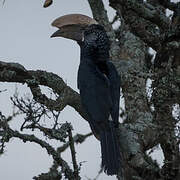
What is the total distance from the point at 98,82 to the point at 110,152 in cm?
77

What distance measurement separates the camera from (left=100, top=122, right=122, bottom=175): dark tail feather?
11.6 feet

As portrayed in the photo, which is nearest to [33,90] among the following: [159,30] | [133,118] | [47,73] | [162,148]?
[47,73]

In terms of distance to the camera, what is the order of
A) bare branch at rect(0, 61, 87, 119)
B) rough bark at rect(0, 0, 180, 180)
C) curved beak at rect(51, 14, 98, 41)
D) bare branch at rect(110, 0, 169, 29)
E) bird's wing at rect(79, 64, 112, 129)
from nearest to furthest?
rough bark at rect(0, 0, 180, 180) < bare branch at rect(0, 61, 87, 119) < bird's wing at rect(79, 64, 112, 129) < bare branch at rect(110, 0, 169, 29) < curved beak at rect(51, 14, 98, 41)

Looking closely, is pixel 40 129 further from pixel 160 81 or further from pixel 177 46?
pixel 177 46

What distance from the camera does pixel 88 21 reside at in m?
4.62

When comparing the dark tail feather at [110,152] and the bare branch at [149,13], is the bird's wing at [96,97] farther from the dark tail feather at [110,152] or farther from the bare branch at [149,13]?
the bare branch at [149,13]

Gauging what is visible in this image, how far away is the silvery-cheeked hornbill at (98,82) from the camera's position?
3711mm

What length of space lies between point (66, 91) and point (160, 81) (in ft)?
2.44

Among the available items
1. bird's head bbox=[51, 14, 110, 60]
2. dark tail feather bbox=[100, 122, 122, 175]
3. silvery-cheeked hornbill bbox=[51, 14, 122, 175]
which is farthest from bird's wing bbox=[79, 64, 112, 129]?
bird's head bbox=[51, 14, 110, 60]

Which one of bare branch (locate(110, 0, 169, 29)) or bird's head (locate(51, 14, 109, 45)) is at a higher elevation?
bird's head (locate(51, 14, 109, 45))

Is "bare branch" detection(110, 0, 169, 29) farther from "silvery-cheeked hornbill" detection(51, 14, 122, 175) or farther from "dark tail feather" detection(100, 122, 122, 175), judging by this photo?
"dark tail feather" detection(100, 122, 122, 175)

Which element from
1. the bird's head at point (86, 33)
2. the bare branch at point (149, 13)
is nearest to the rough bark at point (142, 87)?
the bare branch at point (149, 13)

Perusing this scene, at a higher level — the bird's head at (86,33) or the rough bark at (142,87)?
the bird's head at (86,33)

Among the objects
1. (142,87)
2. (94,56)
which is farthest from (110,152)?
(94,56)
